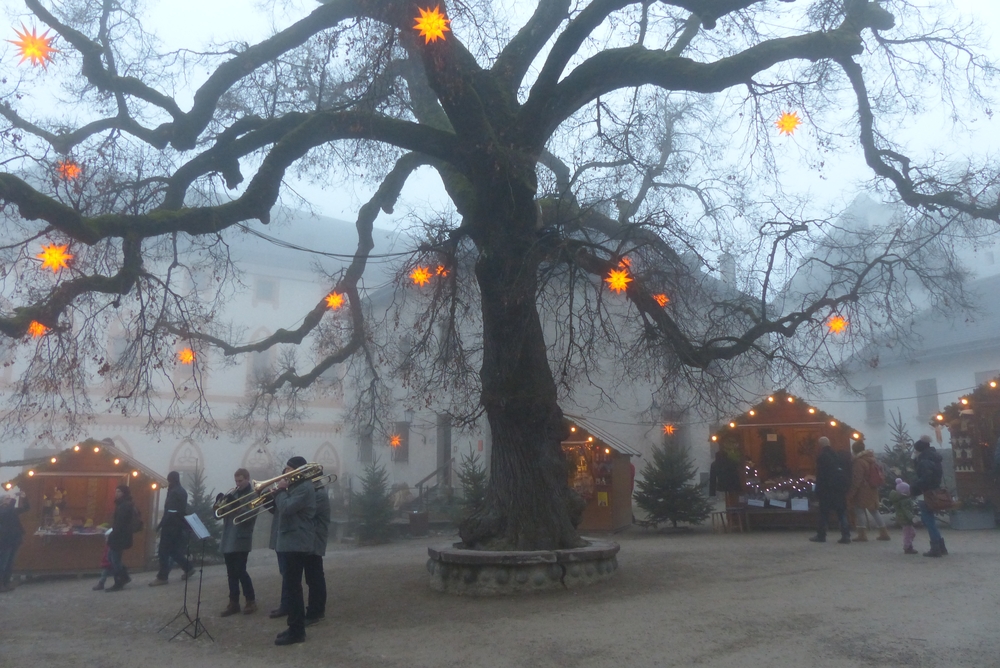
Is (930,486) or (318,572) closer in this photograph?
(318,572)

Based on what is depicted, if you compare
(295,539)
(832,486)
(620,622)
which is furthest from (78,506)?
(832,486)

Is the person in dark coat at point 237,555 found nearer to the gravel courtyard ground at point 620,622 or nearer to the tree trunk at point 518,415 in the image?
the gravel courtyard ground at point 620,622

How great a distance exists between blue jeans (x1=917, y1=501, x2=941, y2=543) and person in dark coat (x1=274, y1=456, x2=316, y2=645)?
28.9 ft

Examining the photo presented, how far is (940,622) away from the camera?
6.98 m

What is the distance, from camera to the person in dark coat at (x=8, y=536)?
13734 millimetres

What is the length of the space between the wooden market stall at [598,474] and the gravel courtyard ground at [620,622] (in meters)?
7.00

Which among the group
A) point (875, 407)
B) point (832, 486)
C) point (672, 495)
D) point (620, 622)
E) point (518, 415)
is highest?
point (875, 407)

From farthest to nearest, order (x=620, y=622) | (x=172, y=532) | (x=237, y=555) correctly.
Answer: (x=172, y=532) → (x=237, y=555) → (x=620, y=622)

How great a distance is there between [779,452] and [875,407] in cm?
1862

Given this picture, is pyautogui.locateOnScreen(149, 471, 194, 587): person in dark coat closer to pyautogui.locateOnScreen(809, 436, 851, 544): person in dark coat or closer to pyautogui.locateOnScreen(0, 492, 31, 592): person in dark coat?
pyautogui.locateOnScreen(0, 492, 31, 592): person in dark coat

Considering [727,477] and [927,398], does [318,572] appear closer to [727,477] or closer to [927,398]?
[727,477]

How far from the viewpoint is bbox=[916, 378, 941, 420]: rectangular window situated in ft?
101

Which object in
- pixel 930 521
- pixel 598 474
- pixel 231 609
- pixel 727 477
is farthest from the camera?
pixel 598 474

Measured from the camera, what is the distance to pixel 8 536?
13898 millimetres
